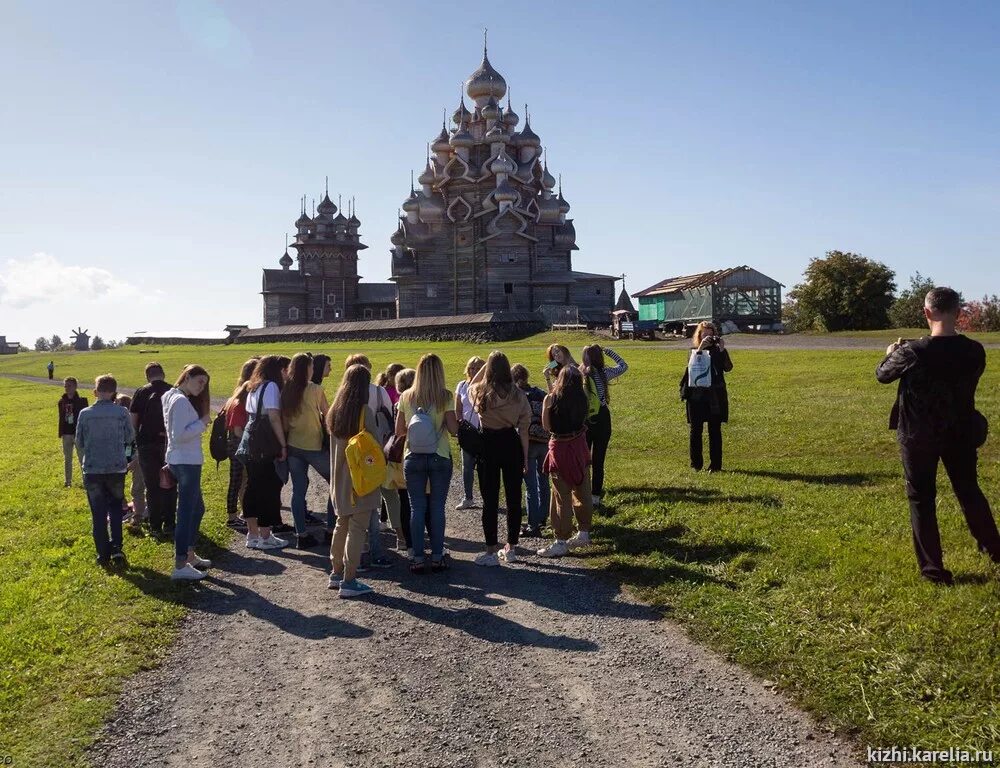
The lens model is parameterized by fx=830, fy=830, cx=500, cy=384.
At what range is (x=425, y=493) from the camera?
9.30 m

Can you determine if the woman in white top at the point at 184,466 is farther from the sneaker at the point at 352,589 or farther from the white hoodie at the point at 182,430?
the sneaker at the point at 352,589

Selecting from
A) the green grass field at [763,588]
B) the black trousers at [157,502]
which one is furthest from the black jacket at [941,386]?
the black trousers at [157,502]

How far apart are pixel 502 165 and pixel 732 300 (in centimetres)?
2054

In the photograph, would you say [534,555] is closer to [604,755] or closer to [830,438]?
[604,755]

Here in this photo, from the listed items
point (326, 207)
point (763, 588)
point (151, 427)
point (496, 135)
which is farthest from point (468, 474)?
point (326, 207)

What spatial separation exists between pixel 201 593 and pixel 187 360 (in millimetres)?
47499

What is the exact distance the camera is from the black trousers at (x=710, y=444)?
13.3 meters

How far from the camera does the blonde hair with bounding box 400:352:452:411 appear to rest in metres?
9.09

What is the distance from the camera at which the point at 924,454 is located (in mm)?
7223

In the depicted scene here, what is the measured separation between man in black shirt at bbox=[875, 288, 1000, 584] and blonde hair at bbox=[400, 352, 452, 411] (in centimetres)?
440

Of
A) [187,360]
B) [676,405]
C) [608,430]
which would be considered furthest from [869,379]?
[187,360]

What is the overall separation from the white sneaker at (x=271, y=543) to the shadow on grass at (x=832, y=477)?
706 centimetres

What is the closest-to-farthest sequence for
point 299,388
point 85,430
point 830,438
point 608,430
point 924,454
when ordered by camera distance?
point 924,454 < point 85,430 < point 299,388 < point 608,430 < point 830,438

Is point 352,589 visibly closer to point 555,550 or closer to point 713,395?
point 555,550
